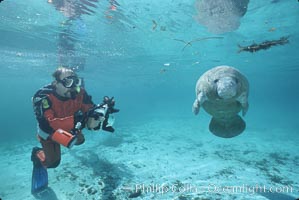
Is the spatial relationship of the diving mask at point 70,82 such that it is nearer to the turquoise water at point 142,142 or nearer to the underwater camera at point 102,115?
the underwater camera at point 102,115

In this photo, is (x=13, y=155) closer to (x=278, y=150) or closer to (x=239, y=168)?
(x=239, y=168)

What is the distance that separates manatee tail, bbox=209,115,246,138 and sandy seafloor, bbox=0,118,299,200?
2.00m

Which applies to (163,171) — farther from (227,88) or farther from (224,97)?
(227,88)

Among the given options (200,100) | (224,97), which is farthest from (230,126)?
(224,97)

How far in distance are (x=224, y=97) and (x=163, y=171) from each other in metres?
5.32

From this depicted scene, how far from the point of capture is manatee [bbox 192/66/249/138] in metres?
6.04

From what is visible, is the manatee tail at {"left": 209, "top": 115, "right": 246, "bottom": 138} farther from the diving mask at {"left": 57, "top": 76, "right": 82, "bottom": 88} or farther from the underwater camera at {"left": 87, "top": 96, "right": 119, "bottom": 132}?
the diving mask at {"left": 57, "top": 76, "right": 82, "bottom": 88}

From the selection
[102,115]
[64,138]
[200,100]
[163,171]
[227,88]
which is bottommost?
[163,171]

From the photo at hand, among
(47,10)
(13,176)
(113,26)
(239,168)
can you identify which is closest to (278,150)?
(239,168)

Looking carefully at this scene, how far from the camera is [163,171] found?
10055 millimetres

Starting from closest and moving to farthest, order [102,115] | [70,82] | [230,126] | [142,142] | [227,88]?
[102,115], [70,82], [227,88], [230,126], [142,142]

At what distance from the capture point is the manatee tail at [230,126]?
296 inches

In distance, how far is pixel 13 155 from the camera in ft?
47.1

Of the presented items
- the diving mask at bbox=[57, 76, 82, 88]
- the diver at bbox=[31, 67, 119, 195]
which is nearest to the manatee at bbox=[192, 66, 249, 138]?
the diver at bbox=[31, 67, 119, 195]
